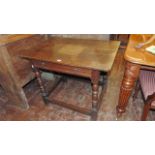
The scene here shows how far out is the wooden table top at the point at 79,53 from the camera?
1.01m

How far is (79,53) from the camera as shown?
1.18m

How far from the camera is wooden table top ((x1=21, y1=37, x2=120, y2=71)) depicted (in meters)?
1.01

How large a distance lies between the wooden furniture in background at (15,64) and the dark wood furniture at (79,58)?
0.48 feet

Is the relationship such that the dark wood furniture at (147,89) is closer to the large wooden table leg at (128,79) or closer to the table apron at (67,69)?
the large wooden table leg at (128,79)

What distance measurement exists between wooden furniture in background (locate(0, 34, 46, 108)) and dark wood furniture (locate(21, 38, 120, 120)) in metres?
0.15

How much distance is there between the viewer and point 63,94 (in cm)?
182

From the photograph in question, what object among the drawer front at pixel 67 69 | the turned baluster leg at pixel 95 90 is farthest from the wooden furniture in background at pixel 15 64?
the turned baluster leg at pixel 95 90

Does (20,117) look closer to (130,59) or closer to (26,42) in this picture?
(26,42)

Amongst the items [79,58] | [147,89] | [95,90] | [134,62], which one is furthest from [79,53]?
[147,89]

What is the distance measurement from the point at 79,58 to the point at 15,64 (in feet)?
2.23

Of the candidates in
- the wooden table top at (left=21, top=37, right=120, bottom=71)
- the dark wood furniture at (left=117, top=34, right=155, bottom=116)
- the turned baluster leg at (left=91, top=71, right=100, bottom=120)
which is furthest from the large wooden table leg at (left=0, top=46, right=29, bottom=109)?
the dark wood furniture at (left=117, top=34, right=155, bottom=116)
